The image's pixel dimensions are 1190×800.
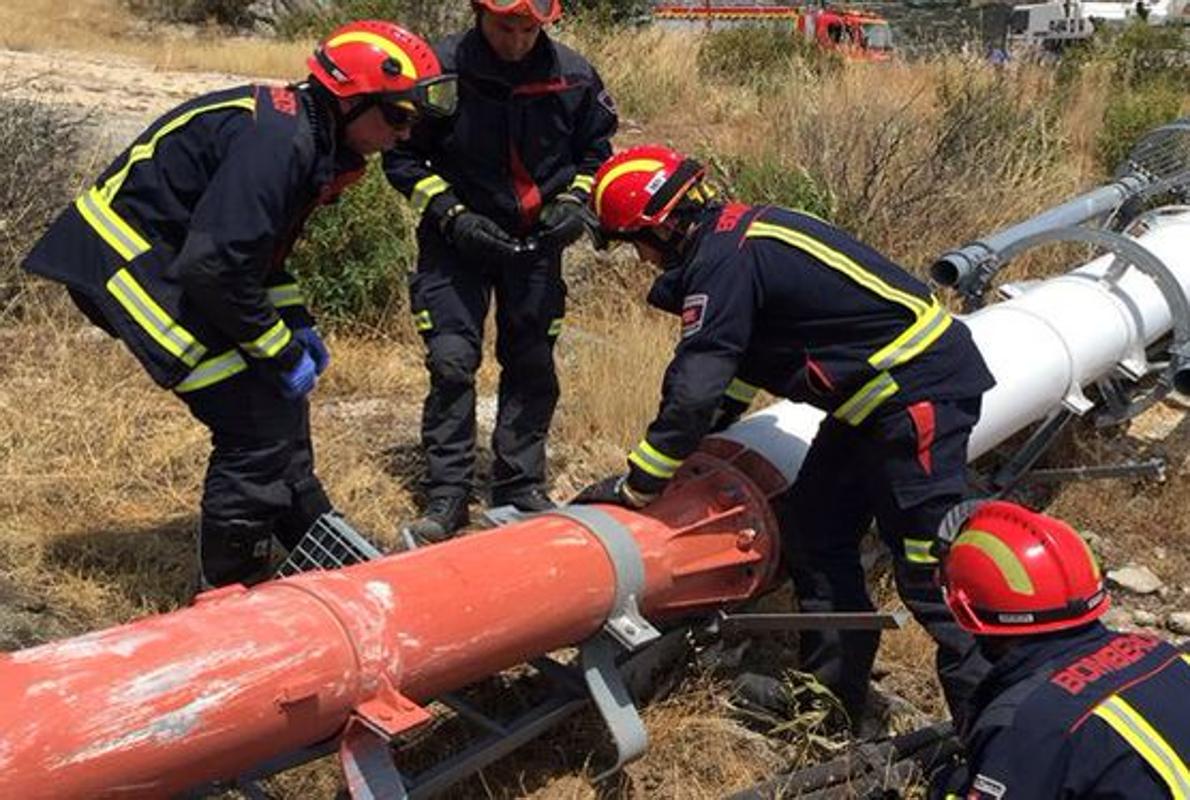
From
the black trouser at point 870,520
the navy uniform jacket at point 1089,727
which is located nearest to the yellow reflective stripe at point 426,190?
the black trouser at point 870,520

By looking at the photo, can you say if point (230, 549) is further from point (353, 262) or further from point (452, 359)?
point (353, 262)

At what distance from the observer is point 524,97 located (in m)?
4.59

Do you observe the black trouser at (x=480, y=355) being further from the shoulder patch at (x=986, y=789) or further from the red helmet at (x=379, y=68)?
the shoulder patch at (x=986, y=789)

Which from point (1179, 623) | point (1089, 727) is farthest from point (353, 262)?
point (1089, 727)

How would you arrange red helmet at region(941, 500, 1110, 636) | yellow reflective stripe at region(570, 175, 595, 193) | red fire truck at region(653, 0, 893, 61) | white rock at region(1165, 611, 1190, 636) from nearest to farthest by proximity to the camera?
1. red helmet at region(941, 500, 1110, 636)
2. yellow reflective stripe at region(570, 175, 595, 193)
3. white rock at region(1165, 611, 1190, 636)
4. red fire truck at region(653, 0, 893, 61)

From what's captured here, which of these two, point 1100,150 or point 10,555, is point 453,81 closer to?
point 10,555

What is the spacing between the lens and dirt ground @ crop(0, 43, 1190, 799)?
3.63 metres

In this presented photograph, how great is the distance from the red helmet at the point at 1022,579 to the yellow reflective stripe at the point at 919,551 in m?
1.05

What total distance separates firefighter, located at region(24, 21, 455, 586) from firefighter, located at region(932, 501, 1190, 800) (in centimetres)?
191

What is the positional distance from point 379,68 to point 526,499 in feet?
5.93

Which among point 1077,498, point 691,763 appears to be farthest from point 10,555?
point 1077,498

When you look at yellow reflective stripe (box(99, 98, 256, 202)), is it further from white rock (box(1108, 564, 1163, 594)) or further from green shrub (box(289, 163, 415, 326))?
white rock (box(1108, 564, 1163, 594))

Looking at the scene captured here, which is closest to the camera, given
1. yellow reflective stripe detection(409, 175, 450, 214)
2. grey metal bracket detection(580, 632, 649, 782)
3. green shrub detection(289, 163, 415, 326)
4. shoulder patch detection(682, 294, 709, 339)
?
grey metal bracket detection(580, 632, 649, 782)

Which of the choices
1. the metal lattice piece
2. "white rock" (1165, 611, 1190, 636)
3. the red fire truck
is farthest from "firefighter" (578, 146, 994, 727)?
the red fire truck
